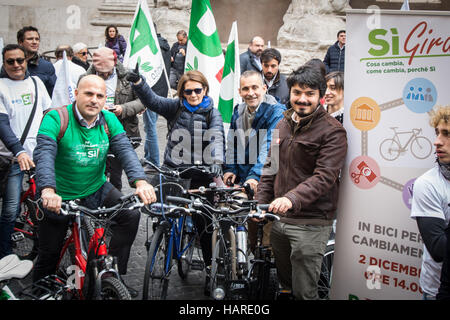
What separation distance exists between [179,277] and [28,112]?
2.23m

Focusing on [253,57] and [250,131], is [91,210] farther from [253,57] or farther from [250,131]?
[253,57]

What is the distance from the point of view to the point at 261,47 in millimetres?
8781

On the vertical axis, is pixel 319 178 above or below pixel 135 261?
above

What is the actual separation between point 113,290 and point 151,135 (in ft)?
15.3

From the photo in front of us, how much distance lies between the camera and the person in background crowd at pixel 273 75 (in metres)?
6.71

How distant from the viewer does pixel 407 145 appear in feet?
10.8

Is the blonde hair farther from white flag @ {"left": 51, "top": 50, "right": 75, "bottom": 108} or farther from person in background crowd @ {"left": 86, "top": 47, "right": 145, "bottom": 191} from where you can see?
white flag @ {"left": 51, "top": 50, "right": 75, "bottom": 108}

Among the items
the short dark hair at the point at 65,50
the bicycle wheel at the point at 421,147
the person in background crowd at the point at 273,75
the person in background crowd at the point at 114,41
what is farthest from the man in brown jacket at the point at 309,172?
the person in background crowd at the point at 114,41

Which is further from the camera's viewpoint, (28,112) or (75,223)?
(28,112)

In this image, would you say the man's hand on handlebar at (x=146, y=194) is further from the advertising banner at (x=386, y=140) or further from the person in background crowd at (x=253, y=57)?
the person in background crowd at (x=253, y=57)

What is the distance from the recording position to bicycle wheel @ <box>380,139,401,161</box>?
3.33m

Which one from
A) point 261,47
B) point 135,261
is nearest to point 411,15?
point 135,261

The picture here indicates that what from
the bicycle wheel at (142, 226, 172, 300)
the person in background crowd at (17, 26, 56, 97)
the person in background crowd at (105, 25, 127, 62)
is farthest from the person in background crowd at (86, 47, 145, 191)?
the person in background crowd at (105, 25, 127, 62)
